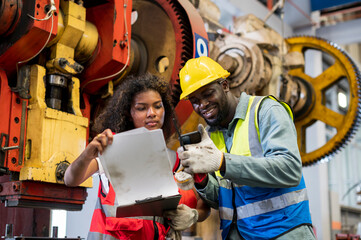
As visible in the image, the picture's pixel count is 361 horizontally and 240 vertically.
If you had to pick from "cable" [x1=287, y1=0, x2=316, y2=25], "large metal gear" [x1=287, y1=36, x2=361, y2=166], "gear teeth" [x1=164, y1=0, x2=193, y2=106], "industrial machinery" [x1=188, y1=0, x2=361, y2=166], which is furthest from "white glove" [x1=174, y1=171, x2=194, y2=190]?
"cable" [x1=287, y1=0, x2=316, y2=25]

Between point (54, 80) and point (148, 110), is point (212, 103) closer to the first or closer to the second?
point (148, 110)

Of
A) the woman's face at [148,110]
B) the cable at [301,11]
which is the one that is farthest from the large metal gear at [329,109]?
the woman's face at [148,110]

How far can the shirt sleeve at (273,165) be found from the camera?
147 cm

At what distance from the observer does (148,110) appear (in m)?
1.85

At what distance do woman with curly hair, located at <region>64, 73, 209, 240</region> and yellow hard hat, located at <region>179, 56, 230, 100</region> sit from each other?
0.15 meters

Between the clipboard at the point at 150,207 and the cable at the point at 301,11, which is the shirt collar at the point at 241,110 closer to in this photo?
the clipboard at the point at 150,207

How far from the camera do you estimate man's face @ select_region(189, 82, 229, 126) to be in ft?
5.85

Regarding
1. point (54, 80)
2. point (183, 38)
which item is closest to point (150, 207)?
point (54, 80)

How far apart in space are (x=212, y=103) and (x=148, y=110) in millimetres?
284

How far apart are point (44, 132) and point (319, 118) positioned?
3.27 meters

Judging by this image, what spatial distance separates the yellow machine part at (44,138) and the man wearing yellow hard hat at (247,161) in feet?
2.04

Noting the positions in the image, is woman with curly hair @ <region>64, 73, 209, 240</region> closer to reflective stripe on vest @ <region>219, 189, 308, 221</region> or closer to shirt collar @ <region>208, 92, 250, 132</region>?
reflective stripe on vest @ <region>219, 189, 308, 221</region>

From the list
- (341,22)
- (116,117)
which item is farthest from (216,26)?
(341,22)

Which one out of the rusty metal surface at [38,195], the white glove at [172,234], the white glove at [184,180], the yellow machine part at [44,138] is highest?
the yellow machine part at [44,138]
